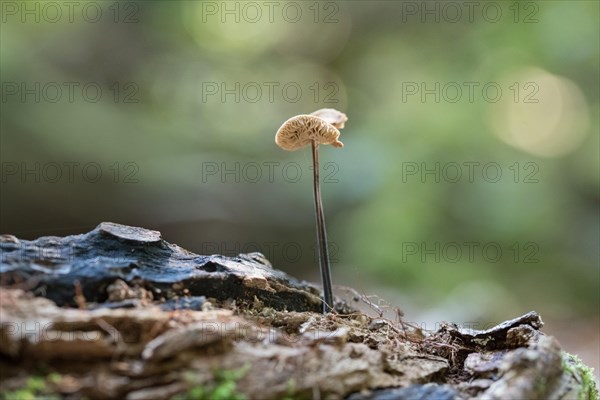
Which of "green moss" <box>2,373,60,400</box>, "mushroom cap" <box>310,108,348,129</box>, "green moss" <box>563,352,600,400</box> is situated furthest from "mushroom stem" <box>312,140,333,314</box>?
"green moss" <box>2,373,60,400</box>

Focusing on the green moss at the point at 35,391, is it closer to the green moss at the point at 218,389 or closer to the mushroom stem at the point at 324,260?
the green moss at the point at 218,389

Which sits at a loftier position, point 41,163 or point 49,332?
point 41,163

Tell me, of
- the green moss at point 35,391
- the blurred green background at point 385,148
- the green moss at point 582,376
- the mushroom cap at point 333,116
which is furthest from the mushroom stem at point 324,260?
the blurred green background at point 385,148

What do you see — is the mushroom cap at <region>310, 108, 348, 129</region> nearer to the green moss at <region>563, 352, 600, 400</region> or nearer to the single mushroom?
the single mushroom

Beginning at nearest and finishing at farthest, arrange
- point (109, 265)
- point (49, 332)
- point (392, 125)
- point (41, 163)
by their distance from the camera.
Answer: point (49, 332) < point (109, 265) < point (41, 163) < point (392, 125)

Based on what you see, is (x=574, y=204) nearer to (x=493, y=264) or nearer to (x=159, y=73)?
(x=493, y=264)

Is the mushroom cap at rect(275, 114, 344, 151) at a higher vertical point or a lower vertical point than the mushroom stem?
higher

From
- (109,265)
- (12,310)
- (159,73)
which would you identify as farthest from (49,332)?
(159,73)
